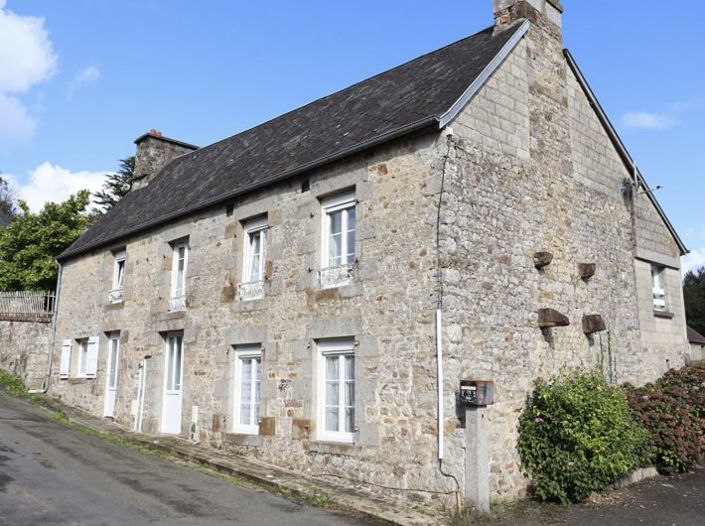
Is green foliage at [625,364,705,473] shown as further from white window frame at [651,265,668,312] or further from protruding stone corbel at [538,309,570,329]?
white window frame at [651,265,668,312]

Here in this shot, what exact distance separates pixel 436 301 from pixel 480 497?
241 cm

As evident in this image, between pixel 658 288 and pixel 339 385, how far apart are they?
7.49 m

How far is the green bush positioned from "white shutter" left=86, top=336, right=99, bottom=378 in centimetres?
1046

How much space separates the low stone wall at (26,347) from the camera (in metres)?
18.1

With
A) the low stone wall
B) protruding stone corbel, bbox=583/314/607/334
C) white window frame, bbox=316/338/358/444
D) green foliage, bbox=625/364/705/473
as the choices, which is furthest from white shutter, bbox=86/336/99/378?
green foliage, bbox=625/364/705/473

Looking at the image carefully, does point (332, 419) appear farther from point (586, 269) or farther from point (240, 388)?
point (586, 269)

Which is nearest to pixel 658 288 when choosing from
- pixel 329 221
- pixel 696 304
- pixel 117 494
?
pixel 329 221

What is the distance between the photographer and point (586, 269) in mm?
10445

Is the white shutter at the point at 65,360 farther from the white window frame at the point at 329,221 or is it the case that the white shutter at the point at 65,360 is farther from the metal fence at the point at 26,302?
the white window frame at the point at 329,221

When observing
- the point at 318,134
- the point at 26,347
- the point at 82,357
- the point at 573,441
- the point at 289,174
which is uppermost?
the point at 318,134

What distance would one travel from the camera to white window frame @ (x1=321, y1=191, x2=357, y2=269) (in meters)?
9.59

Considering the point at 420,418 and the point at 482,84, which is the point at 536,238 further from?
the point at 420,418

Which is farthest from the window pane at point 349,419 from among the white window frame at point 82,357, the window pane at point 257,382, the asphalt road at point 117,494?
the white window frame at point 82,357

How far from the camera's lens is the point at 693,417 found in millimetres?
10141
